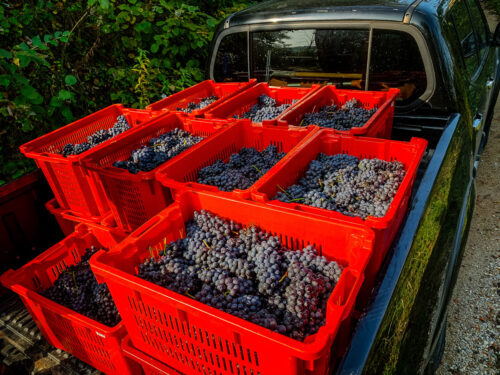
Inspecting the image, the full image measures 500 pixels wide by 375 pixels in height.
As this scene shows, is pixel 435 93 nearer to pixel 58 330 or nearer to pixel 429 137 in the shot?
pixel 429 137

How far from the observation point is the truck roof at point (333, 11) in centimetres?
231

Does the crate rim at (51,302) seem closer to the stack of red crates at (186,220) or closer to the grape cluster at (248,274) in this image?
the stack of red crates at (186,220)

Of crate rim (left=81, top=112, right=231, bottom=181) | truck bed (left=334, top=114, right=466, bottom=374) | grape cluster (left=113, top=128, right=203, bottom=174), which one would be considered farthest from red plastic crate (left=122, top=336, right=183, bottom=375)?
grape cluster (left=113, top=128, right=203, bottom=174)

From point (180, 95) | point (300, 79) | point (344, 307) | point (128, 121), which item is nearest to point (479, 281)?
point (300, 79)

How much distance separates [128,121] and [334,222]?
6.82 feet

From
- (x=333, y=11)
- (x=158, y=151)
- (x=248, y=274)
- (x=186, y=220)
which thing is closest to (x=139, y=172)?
(x=186, y=220)

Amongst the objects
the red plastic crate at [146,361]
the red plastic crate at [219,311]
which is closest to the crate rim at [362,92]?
the red plastic crate at [219,311]

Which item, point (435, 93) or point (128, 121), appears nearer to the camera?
point (435, 93)

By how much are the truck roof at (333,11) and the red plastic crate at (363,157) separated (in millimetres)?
906

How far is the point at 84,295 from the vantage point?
185 cm

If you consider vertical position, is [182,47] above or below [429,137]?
above

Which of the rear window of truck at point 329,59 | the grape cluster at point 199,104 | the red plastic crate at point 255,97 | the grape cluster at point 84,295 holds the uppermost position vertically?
the rear window of truck at point 329,59

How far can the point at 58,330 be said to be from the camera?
5.53 ft

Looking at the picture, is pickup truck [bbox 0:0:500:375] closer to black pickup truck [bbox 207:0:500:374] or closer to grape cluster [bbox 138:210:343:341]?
black pickup truck [bbox 207:0:500:374]
